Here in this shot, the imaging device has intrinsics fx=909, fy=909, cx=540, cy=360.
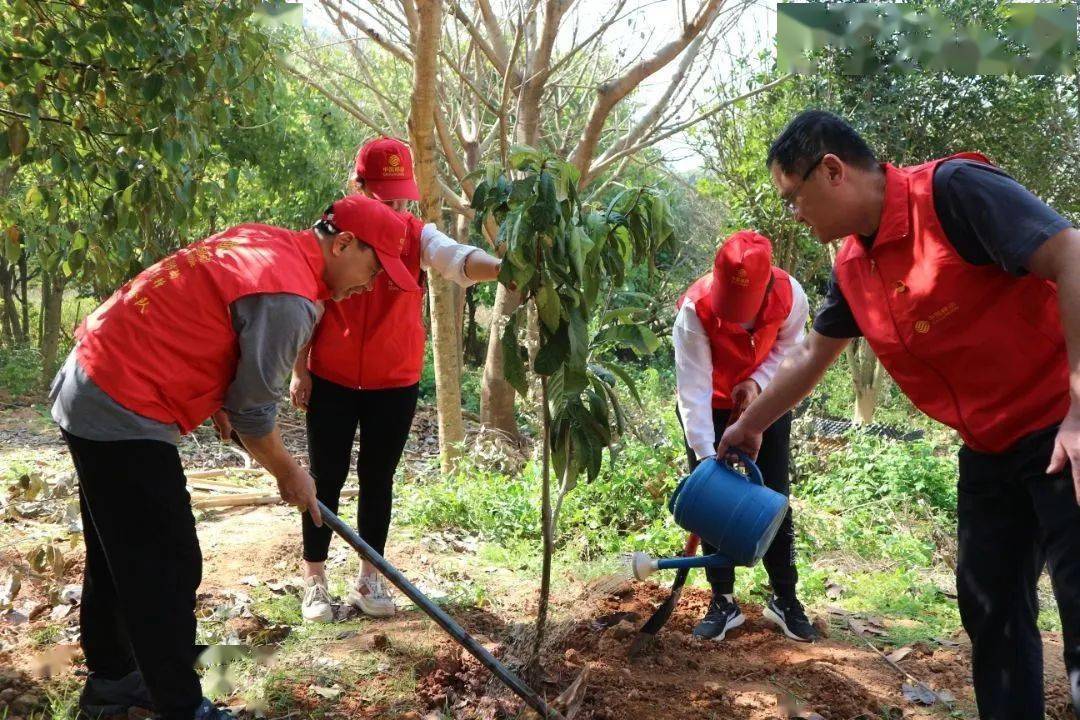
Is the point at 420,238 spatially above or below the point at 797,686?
above

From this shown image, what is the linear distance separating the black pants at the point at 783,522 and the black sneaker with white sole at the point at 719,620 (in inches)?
1.8

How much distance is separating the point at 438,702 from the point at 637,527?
7.55 ft

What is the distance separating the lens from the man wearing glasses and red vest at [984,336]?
1827 millimetres

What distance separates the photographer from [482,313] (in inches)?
739

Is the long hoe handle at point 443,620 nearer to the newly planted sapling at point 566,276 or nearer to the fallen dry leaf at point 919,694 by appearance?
the newly planted sapling at point 566,276

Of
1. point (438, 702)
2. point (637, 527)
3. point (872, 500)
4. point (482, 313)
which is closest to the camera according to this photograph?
point (438, 702)

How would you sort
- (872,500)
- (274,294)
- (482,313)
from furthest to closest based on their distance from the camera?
(482,313), (872,500), (274,294)

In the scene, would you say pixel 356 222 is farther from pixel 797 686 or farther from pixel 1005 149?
pixel 1005 149

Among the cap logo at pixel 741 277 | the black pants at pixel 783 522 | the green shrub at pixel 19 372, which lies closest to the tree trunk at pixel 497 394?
the black pants at pixel 783 522

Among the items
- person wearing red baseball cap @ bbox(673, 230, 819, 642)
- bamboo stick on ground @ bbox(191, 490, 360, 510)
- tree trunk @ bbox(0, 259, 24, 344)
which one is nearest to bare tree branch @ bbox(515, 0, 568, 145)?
bamboo stick on ground @ bbox(191, 490, 360, 510)

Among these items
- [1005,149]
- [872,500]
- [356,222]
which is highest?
[1005,149]

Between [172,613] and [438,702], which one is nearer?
[172,613]

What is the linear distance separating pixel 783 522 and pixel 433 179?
2884 mm

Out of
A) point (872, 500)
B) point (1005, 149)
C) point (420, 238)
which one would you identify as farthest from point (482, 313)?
point (420, 238)
